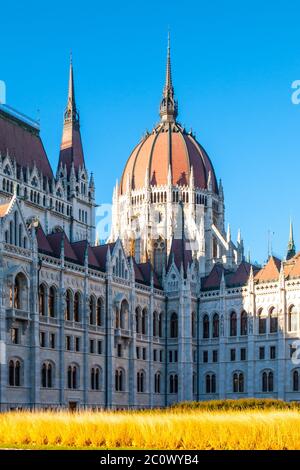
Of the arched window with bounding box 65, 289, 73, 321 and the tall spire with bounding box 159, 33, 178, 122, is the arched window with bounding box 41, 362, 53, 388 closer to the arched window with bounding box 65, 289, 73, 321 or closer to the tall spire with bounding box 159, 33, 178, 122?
the arched window with bounding box 65, 289, 73, 321

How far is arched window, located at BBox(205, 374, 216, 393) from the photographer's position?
8719 centimetres

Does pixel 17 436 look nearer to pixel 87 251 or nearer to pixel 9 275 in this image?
pixel 9 275

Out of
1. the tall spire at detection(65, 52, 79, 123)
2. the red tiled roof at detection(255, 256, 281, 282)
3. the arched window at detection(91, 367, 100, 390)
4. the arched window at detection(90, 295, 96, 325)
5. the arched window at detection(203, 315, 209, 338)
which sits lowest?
the arched window at detection(91, 367, 100, 390)

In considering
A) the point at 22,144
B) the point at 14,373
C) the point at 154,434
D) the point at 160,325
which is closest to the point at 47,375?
the point at 14,373

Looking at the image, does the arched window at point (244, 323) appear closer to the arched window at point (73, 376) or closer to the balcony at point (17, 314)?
the arched window at point (73, 376)

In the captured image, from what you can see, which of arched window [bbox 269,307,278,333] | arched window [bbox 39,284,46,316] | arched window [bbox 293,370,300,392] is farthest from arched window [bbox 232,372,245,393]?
arched window [bbox 39,284,46,316]

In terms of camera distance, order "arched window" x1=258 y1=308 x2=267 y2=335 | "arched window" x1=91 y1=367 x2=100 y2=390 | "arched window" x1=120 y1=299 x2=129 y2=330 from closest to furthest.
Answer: "arched window" x1=91 y1=367 x2=100 y2=390 → "arched window" x1=120 y1=299 x2=129 y2=330 → "arched window" x1=258 y1=308 x2=267 y2=335

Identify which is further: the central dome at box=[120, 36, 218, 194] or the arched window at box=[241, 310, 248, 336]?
the central dome at box=[120, 36, 218, 194]

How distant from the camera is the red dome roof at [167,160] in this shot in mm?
114438

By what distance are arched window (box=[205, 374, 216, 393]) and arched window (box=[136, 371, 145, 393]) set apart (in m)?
8.78

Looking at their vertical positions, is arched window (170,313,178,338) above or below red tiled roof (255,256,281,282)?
below

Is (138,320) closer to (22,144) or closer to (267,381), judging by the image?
(267,381)

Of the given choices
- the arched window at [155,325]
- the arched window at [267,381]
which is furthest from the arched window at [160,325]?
the arched window at [267,381]

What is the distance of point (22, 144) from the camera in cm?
8719
